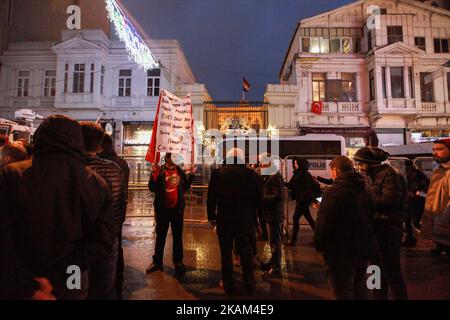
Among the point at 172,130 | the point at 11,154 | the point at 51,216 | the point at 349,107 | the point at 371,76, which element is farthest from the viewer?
the point at 349,107

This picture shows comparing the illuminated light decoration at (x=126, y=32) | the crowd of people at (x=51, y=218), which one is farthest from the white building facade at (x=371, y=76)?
the crowd of people at (x=51, y=218)

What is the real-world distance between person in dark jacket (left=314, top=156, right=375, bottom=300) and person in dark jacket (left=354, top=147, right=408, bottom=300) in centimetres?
49

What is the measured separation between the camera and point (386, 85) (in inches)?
880

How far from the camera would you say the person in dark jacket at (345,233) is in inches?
115

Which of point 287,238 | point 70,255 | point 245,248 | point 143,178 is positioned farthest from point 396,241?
point 143,178

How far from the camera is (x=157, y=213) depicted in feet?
16.4

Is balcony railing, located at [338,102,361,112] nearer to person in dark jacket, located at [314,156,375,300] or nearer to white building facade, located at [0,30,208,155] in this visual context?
white building facade, located at [0,30,208,155]

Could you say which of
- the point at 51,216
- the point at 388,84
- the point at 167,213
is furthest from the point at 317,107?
the point at 51,216

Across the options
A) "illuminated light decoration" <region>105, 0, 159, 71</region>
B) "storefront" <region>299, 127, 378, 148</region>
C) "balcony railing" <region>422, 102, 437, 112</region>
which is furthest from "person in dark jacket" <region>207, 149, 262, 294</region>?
"balcony railing" <region>422, 102, 437, 112</region>

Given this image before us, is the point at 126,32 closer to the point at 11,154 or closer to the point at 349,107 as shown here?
the point at 11,154

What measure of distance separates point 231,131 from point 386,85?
42.0ft

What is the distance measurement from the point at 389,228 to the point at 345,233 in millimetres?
803

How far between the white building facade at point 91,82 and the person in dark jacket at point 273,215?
1884cm
